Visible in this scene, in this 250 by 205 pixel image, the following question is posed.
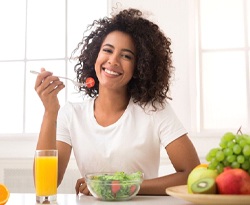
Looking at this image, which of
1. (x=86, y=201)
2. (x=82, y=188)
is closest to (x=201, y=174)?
(x=86, y=201)

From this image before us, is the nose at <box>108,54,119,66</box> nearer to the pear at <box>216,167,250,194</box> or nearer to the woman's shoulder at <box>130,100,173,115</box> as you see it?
the woman's shoulder at <box>130,100,173,115</box>

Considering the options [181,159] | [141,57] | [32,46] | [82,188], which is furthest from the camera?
[32,46]

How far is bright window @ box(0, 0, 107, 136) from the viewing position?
3.35 meters

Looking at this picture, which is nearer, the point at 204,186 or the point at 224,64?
the point at 204,186

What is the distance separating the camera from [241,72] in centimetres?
301

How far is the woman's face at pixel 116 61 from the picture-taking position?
72.5 inches

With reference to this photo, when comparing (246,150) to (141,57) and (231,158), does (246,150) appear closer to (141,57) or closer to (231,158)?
(231,158)

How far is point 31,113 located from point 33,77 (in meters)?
0.29

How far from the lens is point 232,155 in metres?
1.04

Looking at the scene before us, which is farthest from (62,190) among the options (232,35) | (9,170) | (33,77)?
(232,35)

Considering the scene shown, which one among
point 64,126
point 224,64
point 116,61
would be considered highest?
point 224,64

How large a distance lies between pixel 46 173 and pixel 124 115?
686 millimetres

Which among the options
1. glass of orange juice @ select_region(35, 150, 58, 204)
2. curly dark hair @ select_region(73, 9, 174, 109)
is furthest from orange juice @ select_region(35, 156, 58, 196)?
curly dark hair @ select_region(73, 9, 174, 109)

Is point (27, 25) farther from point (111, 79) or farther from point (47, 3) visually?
point (111, 79)
